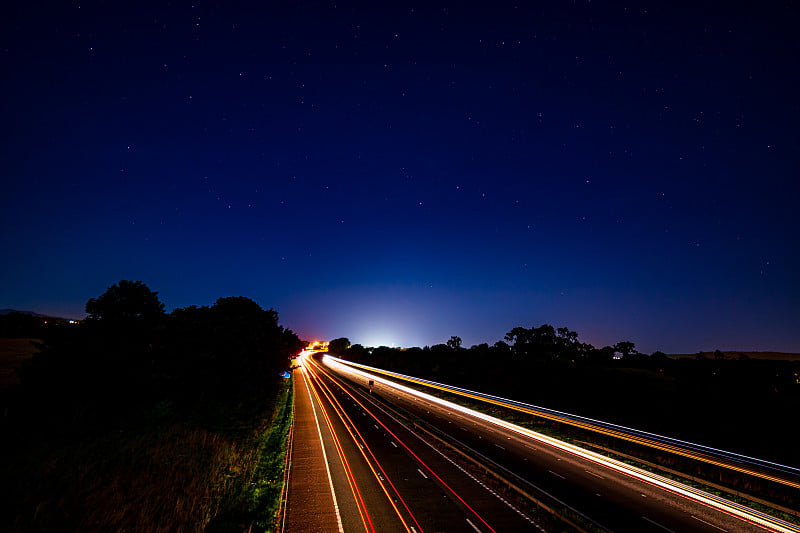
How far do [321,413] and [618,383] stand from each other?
46.2 m

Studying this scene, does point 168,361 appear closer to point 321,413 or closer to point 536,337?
point 321,413

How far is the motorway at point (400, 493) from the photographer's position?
17.9 m

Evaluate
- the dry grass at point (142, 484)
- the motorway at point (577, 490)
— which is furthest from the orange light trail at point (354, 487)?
the dry grass at point (142, 484)

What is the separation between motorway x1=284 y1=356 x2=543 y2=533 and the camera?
704 inches

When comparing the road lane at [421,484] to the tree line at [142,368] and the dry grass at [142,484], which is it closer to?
the dry grass at [142,484]

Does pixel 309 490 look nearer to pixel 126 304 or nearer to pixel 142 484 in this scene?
pixel 142 484

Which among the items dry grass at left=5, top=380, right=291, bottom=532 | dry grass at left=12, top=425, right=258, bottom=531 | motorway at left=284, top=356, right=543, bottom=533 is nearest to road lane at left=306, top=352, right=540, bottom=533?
motorway at left=284, top=356, right=543, bottom=533

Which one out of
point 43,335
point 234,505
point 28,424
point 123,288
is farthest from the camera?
point 123,288

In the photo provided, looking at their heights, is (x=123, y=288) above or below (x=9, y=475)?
above

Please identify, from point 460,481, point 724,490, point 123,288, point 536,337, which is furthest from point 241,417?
point 536,337

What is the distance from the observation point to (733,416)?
39969 millimetres

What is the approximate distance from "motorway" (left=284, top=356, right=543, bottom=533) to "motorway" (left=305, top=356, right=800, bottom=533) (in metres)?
0.13

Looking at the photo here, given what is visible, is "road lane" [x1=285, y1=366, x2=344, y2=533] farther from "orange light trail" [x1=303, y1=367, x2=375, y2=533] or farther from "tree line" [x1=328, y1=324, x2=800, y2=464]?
"tree line" [x1=328, y1=324, x2=800, y2=464]

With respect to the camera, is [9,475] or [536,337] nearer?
[9,475]
